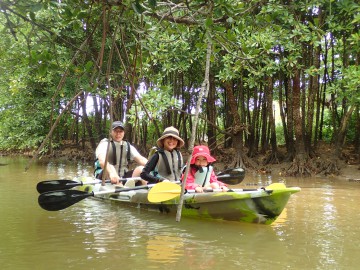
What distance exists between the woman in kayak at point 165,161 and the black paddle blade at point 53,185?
1.36 m

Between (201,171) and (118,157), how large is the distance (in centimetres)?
191

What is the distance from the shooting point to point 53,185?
6.37 meters

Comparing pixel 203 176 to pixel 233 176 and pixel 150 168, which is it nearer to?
pixel 150 168

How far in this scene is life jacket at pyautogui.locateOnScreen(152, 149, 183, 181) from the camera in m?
5.92

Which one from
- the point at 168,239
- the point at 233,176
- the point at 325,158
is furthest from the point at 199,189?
the point at 325,158

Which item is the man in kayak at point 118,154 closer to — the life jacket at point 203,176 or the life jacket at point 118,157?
the life jacket at point 118,157

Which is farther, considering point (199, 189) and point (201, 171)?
point (201, 171)

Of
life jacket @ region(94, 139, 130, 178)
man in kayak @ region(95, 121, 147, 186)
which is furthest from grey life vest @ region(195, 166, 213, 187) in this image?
life jacket @ region(94, 139, 130, 178)

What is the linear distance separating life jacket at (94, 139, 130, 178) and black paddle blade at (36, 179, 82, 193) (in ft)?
1.50

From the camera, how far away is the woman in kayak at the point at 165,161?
228 inches

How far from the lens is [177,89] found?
48.5 feet

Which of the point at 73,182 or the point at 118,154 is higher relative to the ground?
the point at 118,154

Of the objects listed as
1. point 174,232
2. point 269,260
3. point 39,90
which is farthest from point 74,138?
point 269,260

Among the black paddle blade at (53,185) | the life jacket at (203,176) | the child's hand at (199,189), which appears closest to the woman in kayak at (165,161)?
the life jacket at (203,176)
